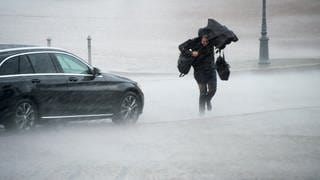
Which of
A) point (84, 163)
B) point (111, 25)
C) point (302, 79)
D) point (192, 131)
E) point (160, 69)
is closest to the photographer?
point (84, 163)

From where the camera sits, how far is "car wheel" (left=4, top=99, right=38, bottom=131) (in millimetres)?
12398

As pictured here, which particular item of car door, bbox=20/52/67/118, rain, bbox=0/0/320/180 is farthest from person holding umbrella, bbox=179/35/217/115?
car door, bbox=20/52/67/118

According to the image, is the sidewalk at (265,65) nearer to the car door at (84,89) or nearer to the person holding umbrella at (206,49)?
the person holding umbrella at (206,49)

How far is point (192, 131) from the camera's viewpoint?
44.3 feet

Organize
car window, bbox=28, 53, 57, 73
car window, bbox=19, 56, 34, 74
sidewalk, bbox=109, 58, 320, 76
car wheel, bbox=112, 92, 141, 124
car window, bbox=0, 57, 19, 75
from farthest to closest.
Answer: sidewalk, bbox=109, 58, 320, 76, car wheel, bbox=112, 92, 141, 124, car window, bbox=28, 53, 57, 73, car window, bbox=19, 56, 34, 74, car window, bbox=0, 57, 19, 75

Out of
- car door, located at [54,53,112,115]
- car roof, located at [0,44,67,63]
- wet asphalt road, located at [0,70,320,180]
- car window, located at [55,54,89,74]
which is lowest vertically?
wet asphalt road, located at [0,70,320,180]

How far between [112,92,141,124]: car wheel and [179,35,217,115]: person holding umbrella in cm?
153

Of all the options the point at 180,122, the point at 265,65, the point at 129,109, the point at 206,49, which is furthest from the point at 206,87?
the point at 265,65

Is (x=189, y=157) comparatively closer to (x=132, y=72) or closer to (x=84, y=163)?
(x=84, y=163)

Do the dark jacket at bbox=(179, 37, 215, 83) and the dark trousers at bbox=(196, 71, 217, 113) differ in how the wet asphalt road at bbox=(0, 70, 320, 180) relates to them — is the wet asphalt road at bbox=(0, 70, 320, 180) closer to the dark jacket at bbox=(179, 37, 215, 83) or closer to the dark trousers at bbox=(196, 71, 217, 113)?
the dark trousers at bbox=(196, 71, 217, 113)

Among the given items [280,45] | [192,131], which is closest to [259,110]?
[192,131]

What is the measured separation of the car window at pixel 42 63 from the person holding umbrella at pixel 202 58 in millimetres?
3004

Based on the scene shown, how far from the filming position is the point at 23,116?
12.6m

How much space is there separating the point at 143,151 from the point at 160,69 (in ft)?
49.0
